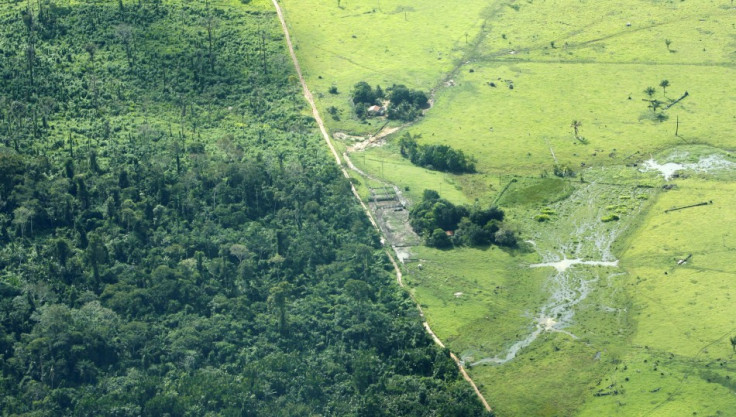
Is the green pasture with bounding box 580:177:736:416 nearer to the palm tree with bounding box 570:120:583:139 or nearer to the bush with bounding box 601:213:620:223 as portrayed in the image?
the bush with bounding box 601:213:620:223

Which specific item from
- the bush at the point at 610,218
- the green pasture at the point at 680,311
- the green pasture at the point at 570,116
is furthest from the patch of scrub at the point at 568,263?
the green pasture at the point at 570,116

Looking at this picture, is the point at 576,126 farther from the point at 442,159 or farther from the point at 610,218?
the point at 610,218

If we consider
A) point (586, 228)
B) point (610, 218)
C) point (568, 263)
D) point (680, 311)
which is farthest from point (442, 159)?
point (680, 311)

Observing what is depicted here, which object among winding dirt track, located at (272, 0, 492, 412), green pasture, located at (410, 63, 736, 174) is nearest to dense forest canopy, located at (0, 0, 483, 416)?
winding dirt track, located at (272, 0, 492, 412)

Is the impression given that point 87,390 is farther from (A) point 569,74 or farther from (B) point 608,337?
(A) point 569,74

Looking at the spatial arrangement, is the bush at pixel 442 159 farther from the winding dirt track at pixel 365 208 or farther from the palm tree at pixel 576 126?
the palm tree at pixel 576 126

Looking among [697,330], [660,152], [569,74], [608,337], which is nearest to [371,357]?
[608,337]

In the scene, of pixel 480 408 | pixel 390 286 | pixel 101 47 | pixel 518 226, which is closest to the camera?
pixel 480 408
